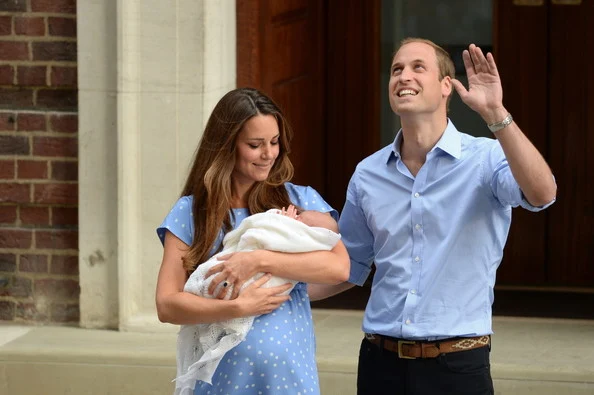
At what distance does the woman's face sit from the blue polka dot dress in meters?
0.20

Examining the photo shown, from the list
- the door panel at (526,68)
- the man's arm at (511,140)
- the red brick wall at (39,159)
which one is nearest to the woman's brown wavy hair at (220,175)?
the man's arm at (511,140)

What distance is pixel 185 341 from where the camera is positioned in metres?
3.70

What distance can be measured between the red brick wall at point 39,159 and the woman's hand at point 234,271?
2938 millimetres

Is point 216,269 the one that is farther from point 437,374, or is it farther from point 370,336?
point 437,374

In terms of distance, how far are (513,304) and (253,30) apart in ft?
6.48

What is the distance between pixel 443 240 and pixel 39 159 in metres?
3.08

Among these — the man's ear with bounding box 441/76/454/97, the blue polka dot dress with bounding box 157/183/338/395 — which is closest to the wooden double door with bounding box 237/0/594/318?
the man's ear with bounding box 441/76/454/97

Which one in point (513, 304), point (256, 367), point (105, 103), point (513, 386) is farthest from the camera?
point (513, 304)

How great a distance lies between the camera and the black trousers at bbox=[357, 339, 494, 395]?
12.2 feet

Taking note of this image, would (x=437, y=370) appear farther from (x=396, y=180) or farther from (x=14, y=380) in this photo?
(x=14, y=380)

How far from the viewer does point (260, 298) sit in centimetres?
355

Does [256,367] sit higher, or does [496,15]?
[496,15]

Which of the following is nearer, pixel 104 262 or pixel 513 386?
pixel 513 386

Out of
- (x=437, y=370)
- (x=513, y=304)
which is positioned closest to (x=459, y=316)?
(x=437, y=370)
